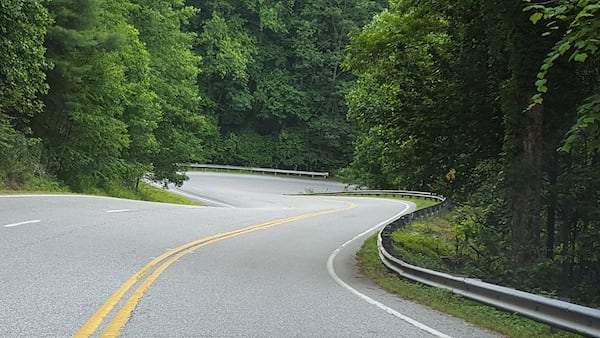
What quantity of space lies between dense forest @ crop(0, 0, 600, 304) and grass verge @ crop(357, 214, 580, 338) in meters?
2.22

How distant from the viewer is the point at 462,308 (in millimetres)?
9133

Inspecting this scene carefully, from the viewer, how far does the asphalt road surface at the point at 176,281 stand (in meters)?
6.86

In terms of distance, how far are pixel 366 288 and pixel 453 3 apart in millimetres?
7128

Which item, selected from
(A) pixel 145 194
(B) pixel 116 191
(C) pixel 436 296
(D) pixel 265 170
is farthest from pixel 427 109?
(D) pixel 265 170

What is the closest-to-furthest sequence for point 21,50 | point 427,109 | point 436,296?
point 436,296, point 427,109, point 21,50

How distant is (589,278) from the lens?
14383mm

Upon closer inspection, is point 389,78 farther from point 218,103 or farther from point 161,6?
point 218,103

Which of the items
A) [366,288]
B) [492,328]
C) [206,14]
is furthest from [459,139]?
[206,14]

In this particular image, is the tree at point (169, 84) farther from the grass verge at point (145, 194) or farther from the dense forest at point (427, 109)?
the grass verge at point (145, 194)

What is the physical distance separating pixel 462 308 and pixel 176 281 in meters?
4.28

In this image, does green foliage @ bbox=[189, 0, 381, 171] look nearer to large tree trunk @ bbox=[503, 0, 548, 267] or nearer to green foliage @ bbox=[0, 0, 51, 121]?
green foliage @ bbox=[0, 0, 51, 121]

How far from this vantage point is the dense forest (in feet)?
39.4

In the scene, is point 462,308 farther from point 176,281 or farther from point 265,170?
point 265,170

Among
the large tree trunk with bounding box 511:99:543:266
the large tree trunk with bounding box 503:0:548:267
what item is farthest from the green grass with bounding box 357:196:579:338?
the large tree trunk with bounding box 503:0:548:267
